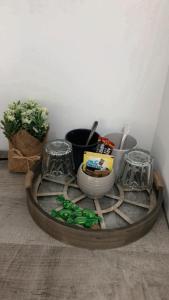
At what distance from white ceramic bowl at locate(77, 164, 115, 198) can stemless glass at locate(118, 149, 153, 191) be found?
0.06 m

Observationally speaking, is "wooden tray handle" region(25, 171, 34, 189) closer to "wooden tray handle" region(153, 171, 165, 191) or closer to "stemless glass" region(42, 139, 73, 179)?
"stemless glass" region(42, 139, 73, 179)

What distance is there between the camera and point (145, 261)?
632mm

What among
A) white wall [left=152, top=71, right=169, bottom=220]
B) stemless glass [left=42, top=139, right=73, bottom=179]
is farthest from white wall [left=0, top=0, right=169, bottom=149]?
stemless glass [left=42, top=139, right=73, bottom=179]

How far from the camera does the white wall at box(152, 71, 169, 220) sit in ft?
2.52

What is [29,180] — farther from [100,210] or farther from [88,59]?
[88,59]

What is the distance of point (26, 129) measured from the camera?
0.79 metres

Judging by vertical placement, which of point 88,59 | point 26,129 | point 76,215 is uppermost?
point 88,59

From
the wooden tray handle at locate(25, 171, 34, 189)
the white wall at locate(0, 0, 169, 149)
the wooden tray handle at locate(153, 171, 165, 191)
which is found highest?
the white wall at locate(0, 0, 169, 149)

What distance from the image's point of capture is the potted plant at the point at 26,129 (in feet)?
2.59

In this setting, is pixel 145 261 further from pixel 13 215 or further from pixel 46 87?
pixel 46 87

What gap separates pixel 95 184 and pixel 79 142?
0.60 feet

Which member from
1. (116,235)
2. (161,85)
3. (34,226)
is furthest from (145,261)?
(161,85)

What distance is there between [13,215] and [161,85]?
494 mm

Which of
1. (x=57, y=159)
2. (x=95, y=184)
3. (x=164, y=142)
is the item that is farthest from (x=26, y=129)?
(x=164, y=142)
